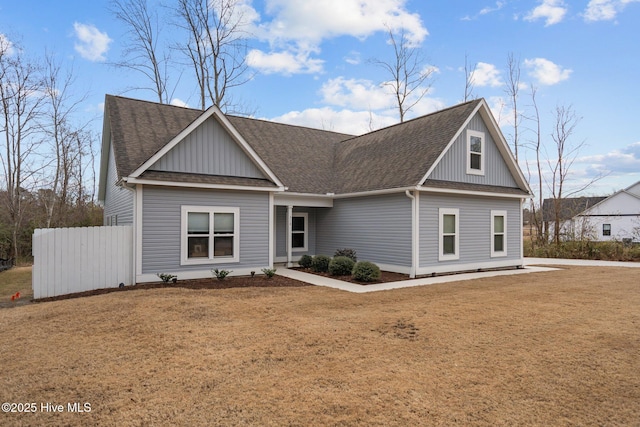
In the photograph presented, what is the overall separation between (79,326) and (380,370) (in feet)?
16.7

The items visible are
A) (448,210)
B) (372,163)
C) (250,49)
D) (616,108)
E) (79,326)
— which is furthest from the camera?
(250,49)

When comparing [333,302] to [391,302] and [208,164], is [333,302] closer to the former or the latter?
[391,302]

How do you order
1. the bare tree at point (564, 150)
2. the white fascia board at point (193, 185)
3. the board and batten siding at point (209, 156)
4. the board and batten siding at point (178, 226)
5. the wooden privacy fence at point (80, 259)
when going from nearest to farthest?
1. the wooden privacy fence at point (80, 259)
2. the white fascia board at point (193, 185)
3. the board and batten siding at point (178, 226)
4. the board and batten siding at point (209, 156)
5. the bare tree at point (564, 150)

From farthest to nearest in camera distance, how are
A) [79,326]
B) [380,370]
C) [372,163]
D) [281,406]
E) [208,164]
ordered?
[372,163] < [208,164] < [79,326] < [380,370] < [281,406]

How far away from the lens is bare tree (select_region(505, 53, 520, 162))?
26203 millimetres

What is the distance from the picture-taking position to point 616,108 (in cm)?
1673

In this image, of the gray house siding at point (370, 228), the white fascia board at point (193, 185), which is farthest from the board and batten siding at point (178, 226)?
the gray house siding at point (370, 228)

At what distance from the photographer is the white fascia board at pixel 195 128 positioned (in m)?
10.3

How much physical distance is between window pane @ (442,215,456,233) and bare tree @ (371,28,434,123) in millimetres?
16830

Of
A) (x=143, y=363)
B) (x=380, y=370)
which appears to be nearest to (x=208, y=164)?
(x=143, y=363)

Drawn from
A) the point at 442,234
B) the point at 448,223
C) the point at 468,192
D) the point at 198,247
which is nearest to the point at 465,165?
the point at 468,192

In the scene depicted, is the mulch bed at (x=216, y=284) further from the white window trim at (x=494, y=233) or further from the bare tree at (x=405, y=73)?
the bare tree at (x=405, y=73)

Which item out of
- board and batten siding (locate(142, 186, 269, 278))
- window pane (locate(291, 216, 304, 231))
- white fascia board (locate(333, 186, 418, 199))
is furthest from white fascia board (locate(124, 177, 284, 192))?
window pane (locate(291, 216, 304, 231))

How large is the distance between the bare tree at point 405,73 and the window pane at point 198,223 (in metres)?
21.1
